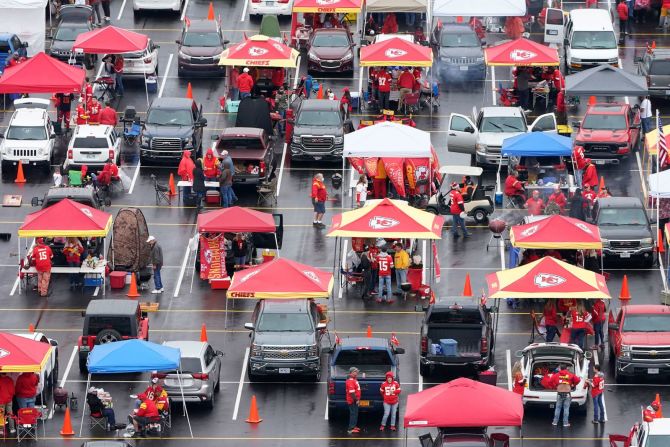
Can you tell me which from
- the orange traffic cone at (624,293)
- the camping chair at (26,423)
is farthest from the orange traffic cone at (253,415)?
the orange traffic cone at (624,293)

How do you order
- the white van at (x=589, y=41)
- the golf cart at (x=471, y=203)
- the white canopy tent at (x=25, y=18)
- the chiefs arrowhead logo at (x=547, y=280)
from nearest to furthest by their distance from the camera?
1. the chiefs arrowhead logo at (x=547, y=280)
2. the golf cart at (x=471, y=203)
3. the white van at (x=589, y=41)
4. the white canopy tent at (x=25, y=18)

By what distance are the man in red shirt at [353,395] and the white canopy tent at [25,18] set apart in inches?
1241

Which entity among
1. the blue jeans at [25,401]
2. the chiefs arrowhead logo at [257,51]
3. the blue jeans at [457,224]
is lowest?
the blue jeans at [25,401]

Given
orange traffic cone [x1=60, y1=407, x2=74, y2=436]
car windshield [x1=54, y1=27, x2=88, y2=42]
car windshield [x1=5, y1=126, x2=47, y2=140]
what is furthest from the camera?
car windshield [x1=54, y1=27, x2=88, y2=42]

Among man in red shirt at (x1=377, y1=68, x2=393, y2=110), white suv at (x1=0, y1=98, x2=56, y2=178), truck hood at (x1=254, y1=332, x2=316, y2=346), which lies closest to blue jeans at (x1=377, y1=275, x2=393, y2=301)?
truck hood at (x1=254, y1=332, x2=316, y2=346)

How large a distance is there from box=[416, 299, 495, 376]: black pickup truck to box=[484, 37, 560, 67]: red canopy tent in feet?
66.5

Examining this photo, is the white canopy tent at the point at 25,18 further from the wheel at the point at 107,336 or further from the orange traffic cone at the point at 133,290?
the wheel at the point at 107,336

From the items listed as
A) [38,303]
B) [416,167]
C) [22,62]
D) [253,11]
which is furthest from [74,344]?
[253,11]

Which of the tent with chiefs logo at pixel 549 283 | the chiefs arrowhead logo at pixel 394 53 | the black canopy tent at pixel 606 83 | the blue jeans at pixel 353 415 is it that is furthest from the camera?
the chiefs arrowhead logo at pixel 394 53

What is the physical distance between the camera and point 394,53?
79312 millimetres

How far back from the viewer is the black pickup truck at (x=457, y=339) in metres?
59.9

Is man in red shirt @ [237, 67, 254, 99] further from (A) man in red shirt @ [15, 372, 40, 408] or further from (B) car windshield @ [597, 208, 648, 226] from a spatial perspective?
(A) man in red shirt @ [15, 372, 40, 408]

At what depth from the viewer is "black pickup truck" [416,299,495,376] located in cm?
5994

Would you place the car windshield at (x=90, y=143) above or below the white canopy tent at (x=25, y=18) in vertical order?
below
